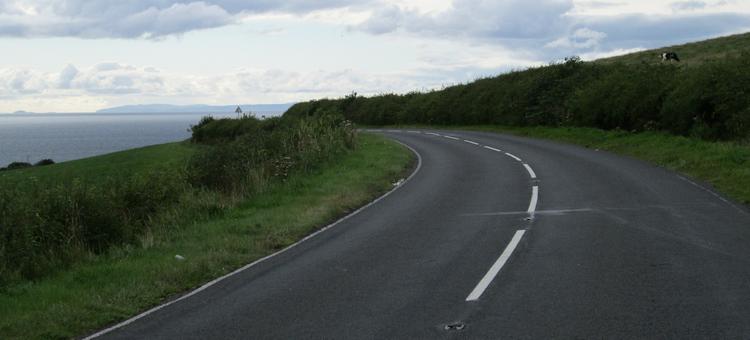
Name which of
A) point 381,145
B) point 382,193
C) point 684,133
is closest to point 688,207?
point 382,193

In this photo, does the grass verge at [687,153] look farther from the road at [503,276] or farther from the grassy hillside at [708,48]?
the grassy hillside at [708,48]

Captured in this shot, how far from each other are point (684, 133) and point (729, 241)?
55.2 feet

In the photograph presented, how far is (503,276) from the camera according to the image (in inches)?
338

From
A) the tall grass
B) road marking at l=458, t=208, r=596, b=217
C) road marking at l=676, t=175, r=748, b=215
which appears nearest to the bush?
road marking at l=676, t=175, r=748, b=215

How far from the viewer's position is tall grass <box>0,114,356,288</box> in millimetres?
11938

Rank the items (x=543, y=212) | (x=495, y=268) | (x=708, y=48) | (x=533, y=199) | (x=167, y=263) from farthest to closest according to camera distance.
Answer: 1. (x=708, y=48)
2. (x=533, y=199)
3. (x=543, y=212)
4. (x=167, y=263)
5. (x=495, y=268)

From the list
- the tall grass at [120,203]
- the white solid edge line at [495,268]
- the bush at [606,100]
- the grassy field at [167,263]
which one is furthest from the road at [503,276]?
the bush at [606,100]

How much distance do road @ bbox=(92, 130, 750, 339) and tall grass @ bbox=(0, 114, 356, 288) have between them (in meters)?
3.71

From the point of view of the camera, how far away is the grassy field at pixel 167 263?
7879 millimetres

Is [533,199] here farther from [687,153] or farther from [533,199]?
[687,153]

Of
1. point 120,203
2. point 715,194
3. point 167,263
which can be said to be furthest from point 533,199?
point 120,203

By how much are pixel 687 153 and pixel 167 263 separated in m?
16.0

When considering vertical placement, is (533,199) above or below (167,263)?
below

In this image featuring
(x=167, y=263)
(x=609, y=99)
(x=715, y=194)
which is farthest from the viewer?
(x=609, y=99)
